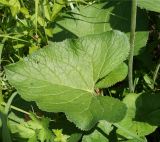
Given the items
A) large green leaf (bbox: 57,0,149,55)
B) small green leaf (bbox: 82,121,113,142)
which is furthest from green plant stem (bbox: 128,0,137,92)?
large green leaf (bbox: 57,0,149,55)

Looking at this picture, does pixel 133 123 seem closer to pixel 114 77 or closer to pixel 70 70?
pixel 114 77

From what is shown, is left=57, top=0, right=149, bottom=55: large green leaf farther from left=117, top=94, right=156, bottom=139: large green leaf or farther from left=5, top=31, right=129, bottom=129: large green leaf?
left=117, top=94, right=156, bottom=139: large green leaf

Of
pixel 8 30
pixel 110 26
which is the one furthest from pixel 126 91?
pixel 8 30

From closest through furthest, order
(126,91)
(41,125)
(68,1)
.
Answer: (41,125) < (126,91) < (68,1)

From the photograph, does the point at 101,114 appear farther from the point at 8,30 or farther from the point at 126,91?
the point at 8,30

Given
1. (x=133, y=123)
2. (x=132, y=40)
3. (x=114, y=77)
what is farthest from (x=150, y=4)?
(x=133, y=123)
